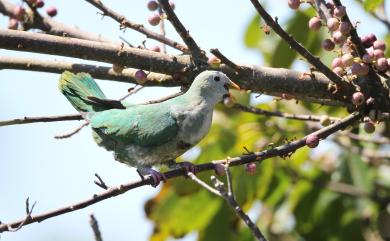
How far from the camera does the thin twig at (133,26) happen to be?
9.66 feet

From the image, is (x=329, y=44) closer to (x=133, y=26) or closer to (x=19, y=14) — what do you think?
(x=133, y=26)

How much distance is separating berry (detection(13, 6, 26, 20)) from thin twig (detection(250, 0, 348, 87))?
1.20 metres

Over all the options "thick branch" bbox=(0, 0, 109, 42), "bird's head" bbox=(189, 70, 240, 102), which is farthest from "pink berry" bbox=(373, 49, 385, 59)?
"thick branch" bbox=(0, 0, 109, 42)

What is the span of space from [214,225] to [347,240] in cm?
70

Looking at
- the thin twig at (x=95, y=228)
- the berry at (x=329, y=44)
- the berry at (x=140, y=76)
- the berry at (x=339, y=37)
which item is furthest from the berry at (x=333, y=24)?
the thin twig at (x=95, y=228)

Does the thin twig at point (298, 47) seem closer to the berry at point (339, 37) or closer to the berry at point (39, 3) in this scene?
the berry at point (339, 37)

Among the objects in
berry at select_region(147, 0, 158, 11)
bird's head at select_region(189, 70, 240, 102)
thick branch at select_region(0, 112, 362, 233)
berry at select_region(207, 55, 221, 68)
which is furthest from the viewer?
berry at select_region(147, 0, 158, 11)

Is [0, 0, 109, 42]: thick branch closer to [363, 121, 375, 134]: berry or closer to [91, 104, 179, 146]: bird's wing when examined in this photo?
[91, 104, 179, 146]: bird's wing

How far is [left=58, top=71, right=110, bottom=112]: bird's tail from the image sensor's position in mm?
3314

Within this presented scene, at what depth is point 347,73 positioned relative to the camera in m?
2.99

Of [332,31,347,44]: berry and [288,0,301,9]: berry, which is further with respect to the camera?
[288,0,301,9]: berry

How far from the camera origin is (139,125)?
333 centimetres

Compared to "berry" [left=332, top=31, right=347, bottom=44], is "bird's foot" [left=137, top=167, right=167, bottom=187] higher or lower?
lower

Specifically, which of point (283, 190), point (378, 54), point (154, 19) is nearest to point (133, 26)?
point (154, 19)
